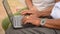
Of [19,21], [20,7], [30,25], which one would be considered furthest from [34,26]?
[20,7]

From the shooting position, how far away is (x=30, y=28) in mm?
1312

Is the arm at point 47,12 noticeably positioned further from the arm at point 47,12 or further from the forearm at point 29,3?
the forearm at point 29,3

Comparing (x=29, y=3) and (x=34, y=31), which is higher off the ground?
(x=29, y=3)

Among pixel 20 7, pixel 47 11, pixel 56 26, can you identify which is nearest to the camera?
pixel 56 26

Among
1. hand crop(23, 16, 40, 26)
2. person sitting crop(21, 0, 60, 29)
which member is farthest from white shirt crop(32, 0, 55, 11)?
hand crop(23, 16, 40, 26)

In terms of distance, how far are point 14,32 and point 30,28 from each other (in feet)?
0.45

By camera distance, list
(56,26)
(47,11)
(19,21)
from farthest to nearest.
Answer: (47,11)
(19,21)
(56,26)

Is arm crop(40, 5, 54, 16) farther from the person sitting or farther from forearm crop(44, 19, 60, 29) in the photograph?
forearm crop(44, 19, 60, 29)

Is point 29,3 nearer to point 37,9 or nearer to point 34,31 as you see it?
point 37,9

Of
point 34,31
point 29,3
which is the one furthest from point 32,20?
point 29,3

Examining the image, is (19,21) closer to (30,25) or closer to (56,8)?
(30,25)

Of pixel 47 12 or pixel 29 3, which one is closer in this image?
pixel 47 12

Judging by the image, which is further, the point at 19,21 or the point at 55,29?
the point at 19,21

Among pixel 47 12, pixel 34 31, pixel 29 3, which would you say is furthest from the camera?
pixel 29 3
